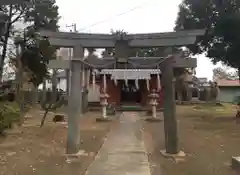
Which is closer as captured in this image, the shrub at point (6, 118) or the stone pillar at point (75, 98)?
the stone pillar at point (75, 98)

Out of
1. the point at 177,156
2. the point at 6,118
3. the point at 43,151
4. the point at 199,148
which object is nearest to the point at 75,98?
the point at 43,151

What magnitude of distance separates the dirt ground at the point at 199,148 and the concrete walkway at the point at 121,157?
0.29 metres

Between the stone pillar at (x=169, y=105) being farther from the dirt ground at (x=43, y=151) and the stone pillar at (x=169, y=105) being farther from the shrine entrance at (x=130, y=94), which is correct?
the shrine entrance at (x=130, y=94)

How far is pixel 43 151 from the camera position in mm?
12195

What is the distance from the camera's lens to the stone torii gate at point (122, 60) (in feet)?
38.7

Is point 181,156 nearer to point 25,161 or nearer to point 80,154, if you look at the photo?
point 80,154

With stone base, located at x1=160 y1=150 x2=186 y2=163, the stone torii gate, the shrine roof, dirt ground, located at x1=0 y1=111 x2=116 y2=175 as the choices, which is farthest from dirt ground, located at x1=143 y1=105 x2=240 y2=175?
the shrine roof

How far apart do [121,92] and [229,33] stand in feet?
46.7

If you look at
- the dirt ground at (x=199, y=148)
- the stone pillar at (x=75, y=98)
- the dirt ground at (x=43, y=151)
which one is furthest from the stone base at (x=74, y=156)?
the dirt ground at (x=199, y=148)

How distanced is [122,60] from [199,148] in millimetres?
3619

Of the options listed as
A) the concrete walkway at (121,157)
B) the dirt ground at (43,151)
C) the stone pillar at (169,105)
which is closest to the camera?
the concrete walkway at (121,157)

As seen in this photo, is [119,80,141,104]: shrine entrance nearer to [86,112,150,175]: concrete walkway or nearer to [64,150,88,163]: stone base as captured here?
[86,112,150,175]: concrete walkway

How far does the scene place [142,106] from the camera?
30.4 metres

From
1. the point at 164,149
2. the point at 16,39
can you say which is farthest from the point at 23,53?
the point at 164,149
